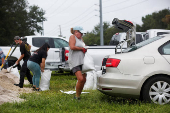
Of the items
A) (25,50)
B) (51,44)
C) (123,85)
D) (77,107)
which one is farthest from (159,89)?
(51,44)

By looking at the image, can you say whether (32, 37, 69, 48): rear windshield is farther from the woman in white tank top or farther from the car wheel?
the car wheel

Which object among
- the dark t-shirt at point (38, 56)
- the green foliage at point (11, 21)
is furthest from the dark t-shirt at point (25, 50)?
the green foliage at point (11, 21)

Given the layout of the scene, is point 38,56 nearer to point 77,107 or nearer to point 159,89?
point 77,107

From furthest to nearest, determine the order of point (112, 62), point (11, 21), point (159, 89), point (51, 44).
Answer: point (11, 21), point (51, 44), point (112, 62), point (159, 89)

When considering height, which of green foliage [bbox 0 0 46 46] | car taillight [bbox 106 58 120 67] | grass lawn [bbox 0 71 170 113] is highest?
green foliage [bbox 0 0 46 46]

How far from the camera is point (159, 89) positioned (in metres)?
5.77

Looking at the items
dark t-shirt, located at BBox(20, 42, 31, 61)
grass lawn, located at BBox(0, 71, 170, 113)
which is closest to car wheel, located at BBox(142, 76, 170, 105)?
grass lawn, located at BBox(0, 71, 170, 113)

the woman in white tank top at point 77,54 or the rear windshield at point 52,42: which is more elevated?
the rear windshield at point 52,42

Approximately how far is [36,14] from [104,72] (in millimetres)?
61253

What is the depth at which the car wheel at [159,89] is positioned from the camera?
577cm

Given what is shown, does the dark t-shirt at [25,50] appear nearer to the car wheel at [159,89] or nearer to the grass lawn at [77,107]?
the grass lawn at [77,107]

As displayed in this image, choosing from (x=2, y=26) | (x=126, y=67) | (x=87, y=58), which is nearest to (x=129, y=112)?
(x=126, y=67)

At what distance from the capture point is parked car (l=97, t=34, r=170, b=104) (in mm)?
5777

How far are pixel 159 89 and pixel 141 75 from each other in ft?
1.45
